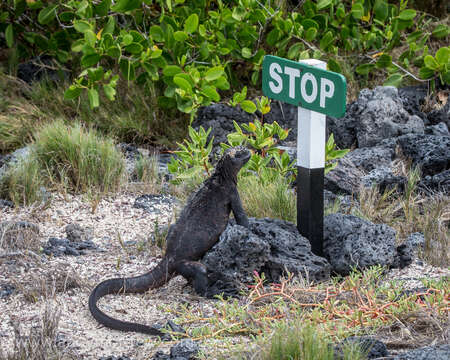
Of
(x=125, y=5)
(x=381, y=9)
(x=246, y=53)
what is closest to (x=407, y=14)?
(x=381, y=9)

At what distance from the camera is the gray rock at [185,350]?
12.1 ft

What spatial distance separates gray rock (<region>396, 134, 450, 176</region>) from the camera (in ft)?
20.9

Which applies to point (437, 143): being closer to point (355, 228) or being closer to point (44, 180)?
point (355, 228)

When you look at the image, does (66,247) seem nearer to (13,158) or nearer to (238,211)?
(238,211)

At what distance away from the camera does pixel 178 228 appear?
4914 millimetres

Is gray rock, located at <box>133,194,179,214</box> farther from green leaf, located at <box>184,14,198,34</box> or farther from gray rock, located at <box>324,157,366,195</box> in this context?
green leaf, located at <box>184,14,198,34</box>

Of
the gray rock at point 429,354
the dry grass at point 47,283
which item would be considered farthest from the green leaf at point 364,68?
the gray rock at point 429,354

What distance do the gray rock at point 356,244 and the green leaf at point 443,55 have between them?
2824 mm

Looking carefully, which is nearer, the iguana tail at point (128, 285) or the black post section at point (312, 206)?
the iguana tail at point (128, 285)

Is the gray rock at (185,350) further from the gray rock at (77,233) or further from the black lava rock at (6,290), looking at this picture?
the gray rock at (77,233)

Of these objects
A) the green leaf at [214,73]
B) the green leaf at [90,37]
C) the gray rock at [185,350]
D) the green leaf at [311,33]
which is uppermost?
the green leaf at [311,33]

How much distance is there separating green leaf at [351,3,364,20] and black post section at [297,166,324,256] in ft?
9.80

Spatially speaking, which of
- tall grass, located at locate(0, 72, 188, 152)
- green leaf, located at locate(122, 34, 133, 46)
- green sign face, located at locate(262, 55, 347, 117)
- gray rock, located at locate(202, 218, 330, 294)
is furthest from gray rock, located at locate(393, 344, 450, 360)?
tall grass, located at locate(0, 72, 188, 152)

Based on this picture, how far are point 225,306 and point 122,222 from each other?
1.99 metres
